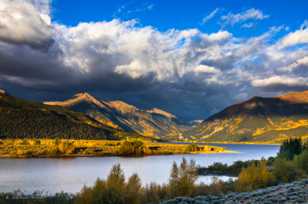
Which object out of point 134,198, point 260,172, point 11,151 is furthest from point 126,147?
point 134,198

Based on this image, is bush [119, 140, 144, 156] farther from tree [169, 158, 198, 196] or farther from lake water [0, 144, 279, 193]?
tree [169, 158, 198, 196]

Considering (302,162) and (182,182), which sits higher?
(302,162)

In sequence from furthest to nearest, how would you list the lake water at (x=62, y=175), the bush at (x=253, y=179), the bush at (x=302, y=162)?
the lake water at (x=62, y=175), the bush at (x=302, y=162), the bush at (x=253, y=179)

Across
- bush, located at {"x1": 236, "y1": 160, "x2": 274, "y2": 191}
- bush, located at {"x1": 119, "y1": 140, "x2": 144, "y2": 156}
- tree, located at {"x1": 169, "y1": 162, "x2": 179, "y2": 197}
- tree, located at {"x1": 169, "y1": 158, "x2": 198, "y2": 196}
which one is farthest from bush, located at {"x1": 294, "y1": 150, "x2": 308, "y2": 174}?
bush, located at {"x1": 119, "y1": 140, "x2": 144, "y2": 156}

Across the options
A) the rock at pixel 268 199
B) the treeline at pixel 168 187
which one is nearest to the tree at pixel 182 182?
the treeline at pixel 168 187

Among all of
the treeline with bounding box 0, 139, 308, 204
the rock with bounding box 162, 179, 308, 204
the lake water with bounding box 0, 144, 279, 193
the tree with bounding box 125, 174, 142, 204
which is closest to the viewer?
the rock with bounding box 162, 179, 308, 204

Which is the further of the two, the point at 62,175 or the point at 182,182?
the point at 62,175

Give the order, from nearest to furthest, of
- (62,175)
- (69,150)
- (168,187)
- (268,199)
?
(268,199)
(168,187)
(62,175)
(69,150)

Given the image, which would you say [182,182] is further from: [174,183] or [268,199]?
[268,199]

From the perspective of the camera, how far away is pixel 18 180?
6372 cm

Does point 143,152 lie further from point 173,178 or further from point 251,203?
point 251,203

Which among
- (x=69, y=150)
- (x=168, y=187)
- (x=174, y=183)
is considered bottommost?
(x=168, y=187)

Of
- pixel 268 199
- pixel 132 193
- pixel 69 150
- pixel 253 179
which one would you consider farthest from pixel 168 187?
pixel 69 150

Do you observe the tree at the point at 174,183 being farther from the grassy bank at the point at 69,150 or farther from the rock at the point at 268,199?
the grassy bank at the point at 69,150
